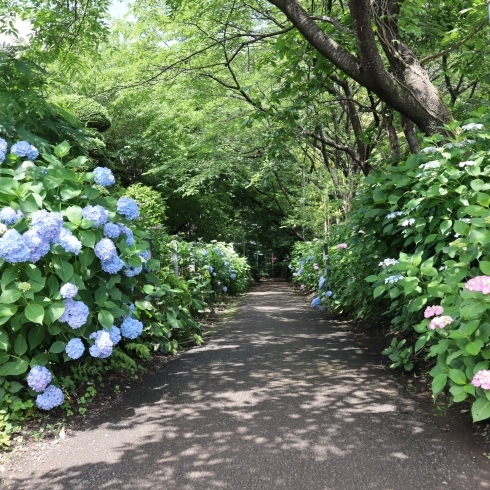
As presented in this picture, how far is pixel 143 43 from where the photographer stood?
32.9ft

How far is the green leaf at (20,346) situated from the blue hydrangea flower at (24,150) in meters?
1.44

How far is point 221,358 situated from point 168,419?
1998mm

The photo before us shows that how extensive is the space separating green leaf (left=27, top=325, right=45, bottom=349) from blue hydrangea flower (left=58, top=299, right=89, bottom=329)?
0.50 feet

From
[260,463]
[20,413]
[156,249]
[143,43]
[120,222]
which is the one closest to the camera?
[260,463]

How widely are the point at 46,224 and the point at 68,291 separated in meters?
0.49

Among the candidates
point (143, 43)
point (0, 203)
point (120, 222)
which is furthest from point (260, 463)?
point (143, 43)

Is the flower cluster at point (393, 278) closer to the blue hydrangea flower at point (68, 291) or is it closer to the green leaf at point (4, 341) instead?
Result: the blue hydrangea flower at point (68, 291)

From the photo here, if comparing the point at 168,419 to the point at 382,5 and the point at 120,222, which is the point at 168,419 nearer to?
the point at 120,222

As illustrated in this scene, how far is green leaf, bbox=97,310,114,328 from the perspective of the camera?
11.5 feet

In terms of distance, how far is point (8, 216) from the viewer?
10.2 ft

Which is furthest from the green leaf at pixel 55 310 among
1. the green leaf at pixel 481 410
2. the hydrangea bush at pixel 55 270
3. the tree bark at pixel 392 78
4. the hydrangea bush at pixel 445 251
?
the tree bark at pixel 392 78

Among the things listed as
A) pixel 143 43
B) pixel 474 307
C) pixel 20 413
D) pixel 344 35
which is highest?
pixel 143 43

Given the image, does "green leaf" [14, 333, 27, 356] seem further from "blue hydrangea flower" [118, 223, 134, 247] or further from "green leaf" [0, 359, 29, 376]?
"blue hydrangea flower" [118, 223, 134, 247]

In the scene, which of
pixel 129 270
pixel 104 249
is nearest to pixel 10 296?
pixel 104 249
